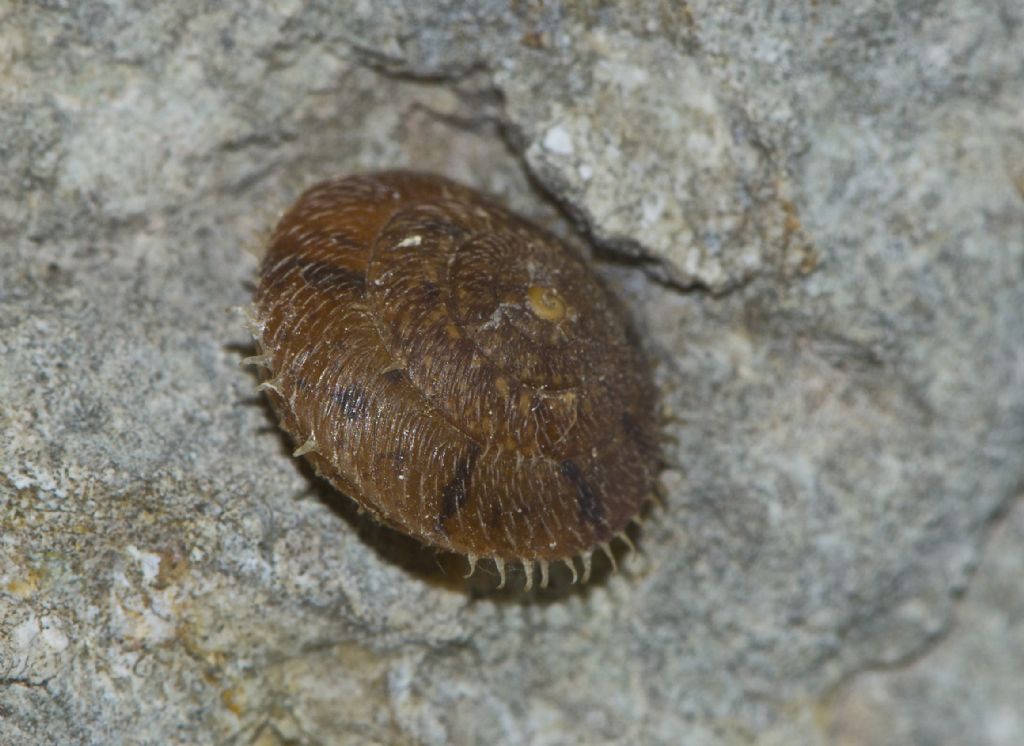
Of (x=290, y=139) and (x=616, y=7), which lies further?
(x=290, y=139)

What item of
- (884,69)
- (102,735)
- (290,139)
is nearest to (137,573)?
(102,735)

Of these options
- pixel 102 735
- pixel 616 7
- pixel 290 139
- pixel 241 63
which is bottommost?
pixel 102 735

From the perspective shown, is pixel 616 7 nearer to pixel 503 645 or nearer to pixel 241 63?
pixel 241 63

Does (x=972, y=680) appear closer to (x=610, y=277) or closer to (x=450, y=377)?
(x=610, y=277)

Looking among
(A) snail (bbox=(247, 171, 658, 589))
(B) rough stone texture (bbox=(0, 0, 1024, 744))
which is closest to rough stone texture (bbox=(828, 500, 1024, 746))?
(B) rough stone texture (bbox=(0, 0, 1024, 744))

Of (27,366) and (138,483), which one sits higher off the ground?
(27,366)

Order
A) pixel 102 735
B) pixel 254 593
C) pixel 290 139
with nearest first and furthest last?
pixel 102 735 < pixel 254 593 < pixel 290 139

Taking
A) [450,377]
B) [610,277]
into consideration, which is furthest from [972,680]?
Answer: [450,377]

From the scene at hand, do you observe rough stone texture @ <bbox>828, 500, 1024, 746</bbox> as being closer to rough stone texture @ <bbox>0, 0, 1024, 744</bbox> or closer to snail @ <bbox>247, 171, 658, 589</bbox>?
rough stone texture @ <bbox>0, 0, 1024, 744</bbox>
